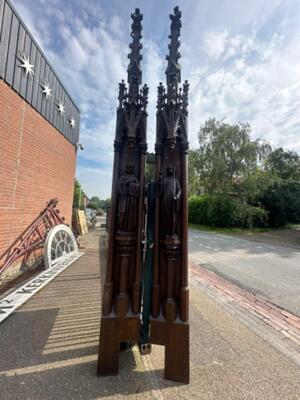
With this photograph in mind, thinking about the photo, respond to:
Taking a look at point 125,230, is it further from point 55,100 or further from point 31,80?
point 55,100

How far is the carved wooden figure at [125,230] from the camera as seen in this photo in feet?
6.46

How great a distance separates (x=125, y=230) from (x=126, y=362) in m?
1.29

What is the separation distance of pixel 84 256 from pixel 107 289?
4.98m

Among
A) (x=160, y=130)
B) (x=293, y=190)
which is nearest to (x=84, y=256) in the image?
(x=160, y=130)

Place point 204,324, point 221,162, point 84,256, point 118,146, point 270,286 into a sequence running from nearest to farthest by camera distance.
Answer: point 118,146 → point 204,324 → point 270,286 → point 84,256 → point 221,162

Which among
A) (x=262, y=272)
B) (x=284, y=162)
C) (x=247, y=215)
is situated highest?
(x=284, y=162)

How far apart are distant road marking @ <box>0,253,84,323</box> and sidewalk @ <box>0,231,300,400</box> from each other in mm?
125

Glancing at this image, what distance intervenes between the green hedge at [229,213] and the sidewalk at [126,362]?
15.4 metres

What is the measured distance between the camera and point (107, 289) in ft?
6.58

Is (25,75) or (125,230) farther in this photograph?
(25,75)

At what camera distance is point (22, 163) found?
521 cm

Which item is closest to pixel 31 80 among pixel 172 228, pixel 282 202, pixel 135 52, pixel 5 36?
pixel 5 36

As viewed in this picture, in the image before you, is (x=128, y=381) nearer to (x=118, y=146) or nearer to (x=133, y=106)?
(x=118, y=146)

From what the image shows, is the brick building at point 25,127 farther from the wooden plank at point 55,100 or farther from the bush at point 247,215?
the bush at point 247,215
